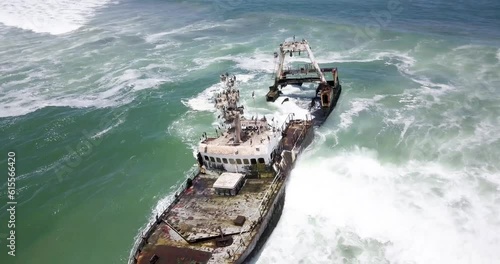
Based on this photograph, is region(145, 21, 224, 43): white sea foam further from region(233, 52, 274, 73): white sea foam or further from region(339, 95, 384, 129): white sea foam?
region(339, 95, 384, 129): white sea foam

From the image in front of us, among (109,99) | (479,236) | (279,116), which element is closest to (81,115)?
(109,99)

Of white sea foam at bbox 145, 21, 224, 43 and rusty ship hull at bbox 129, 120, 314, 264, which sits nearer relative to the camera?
rusty ship hull at bbox 129, 120, 314, 264

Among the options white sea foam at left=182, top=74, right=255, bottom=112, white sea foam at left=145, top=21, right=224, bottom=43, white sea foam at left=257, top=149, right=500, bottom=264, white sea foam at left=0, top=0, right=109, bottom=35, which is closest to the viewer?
white sea foam at left=257, top=149, right=500, bottom=264

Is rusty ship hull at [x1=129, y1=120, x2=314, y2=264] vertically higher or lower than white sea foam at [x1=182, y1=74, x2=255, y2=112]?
higher

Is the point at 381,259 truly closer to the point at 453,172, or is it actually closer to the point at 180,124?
the point at 453,172

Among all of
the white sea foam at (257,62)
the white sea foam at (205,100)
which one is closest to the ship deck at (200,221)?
the white sea foam at (205,100)

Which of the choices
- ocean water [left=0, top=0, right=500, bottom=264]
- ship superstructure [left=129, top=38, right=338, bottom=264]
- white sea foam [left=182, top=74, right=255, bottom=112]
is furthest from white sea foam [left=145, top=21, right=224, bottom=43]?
ship superstructure [left=129, top=38, right=338, bottom=264]
